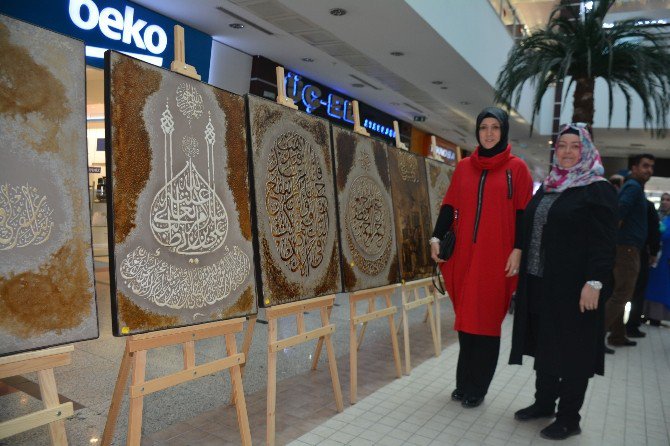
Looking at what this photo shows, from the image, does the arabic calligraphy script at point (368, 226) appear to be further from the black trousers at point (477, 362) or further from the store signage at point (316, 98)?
the store signage at point (316, 98)

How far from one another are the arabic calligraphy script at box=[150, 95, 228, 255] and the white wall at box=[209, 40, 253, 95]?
3799 mm

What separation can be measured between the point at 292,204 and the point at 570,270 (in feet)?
4.03

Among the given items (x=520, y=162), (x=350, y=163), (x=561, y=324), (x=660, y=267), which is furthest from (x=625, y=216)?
(x=350, y=163)

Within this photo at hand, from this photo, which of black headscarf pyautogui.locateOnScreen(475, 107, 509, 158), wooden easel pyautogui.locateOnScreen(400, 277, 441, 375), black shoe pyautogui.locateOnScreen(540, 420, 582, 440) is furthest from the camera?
wooden easel pyautogui.locateOnScreen(400, 277, 441, 375)

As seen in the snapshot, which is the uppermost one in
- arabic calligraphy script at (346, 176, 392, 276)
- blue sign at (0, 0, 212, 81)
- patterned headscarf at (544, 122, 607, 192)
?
blue sign at (0, 0, 212, 81)

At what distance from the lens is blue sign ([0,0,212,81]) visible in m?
3.70

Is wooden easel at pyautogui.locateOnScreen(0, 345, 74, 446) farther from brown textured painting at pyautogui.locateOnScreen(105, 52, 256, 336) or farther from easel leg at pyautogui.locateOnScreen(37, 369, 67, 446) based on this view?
brown textured painting at pyautogui.locateOnScreen(105, 52, 256, 336)

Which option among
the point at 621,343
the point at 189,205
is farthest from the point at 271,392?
the point at 621,343

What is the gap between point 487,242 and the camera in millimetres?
2453

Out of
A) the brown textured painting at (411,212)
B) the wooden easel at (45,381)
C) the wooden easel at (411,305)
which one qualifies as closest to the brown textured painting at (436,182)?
the brown textured painting at (411,212)

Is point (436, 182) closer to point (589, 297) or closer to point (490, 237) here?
point (490, 237)

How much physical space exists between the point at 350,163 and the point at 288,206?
60cm

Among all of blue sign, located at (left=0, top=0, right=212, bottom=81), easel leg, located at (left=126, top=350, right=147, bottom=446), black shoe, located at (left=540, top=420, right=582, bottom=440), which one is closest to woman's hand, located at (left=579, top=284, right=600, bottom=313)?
black shoe, located at (left=540, top=420, right=582, bottom=440)

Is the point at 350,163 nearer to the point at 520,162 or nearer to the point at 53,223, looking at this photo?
the point at 520,162
